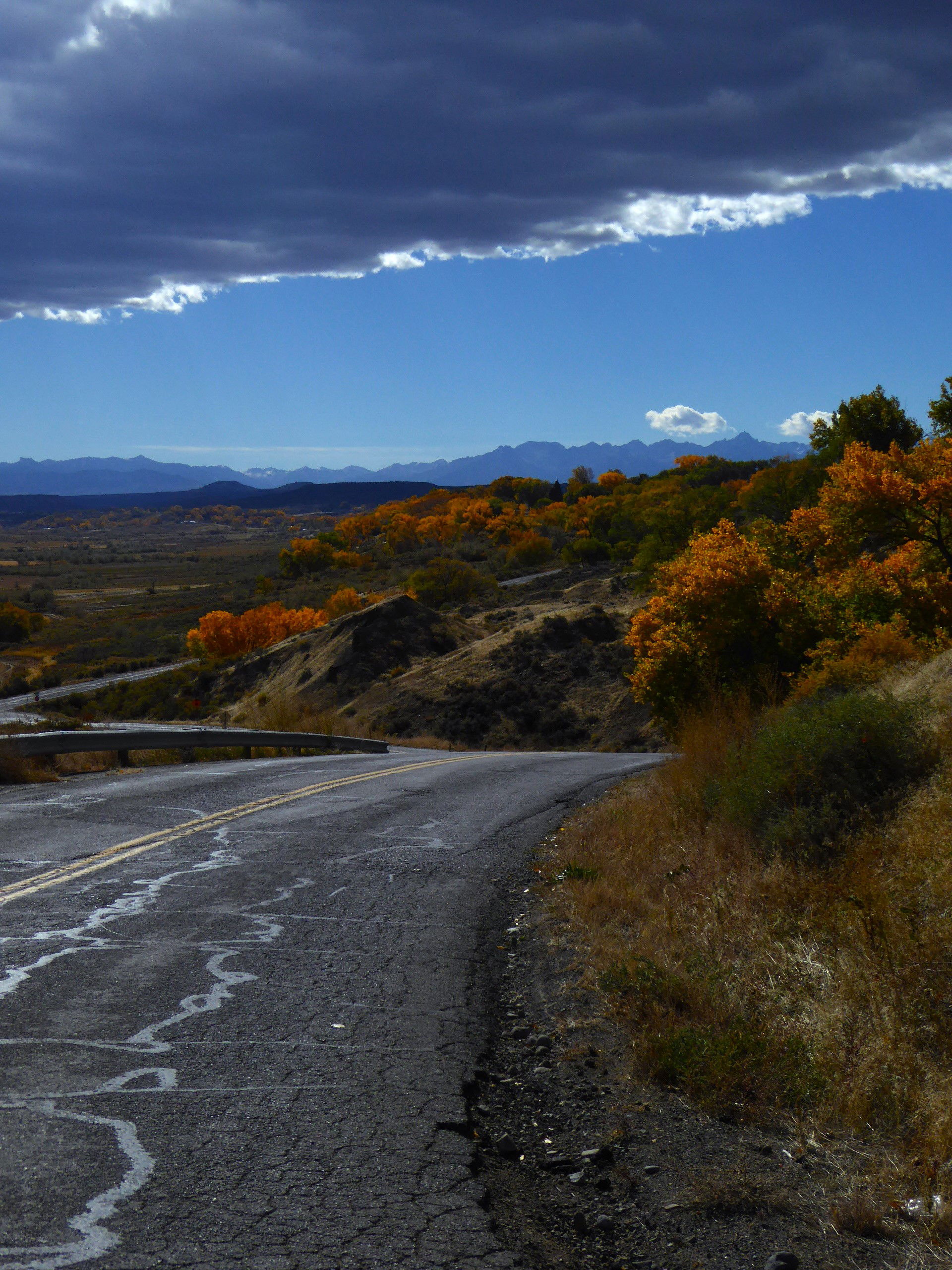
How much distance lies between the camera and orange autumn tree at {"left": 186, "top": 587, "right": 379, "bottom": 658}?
87062 millimetres

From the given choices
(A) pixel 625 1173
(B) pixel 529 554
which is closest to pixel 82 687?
(B) pixel 529 554

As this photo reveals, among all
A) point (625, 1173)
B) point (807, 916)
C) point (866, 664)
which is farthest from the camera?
point (866, 664)

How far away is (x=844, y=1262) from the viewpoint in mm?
3725

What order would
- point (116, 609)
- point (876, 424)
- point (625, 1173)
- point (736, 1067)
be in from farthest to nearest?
1. point (116, 609)
2. point (876, 424)
3. point (736, 1067)
4. point (625, 1173)

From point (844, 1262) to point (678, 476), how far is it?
173982mm

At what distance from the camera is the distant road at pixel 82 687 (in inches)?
2479

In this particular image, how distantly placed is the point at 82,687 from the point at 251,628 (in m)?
16.7

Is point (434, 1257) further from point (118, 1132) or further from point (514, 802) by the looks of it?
point (514, 802)

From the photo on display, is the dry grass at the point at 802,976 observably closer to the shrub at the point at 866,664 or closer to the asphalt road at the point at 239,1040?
the asphalt road at the point at 239,1040

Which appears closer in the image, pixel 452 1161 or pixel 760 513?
pixel 452 1161

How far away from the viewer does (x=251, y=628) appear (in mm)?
88188

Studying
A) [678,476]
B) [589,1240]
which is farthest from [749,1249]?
[678,476]

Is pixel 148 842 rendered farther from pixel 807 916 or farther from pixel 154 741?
pixel 154 741

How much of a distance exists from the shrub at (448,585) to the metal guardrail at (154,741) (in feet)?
201
